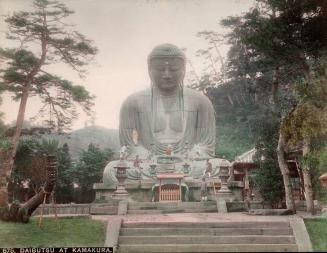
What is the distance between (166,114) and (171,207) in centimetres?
516

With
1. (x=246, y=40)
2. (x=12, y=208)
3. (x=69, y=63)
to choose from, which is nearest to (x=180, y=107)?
(x=69, y=63)

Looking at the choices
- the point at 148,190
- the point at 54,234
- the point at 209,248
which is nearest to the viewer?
the point at 209,248

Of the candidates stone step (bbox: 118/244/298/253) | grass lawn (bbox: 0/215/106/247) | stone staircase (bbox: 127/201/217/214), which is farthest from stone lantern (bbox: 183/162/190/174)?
stone step (bbox: 118/244/298/253)

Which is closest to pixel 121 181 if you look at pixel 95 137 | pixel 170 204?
pixel 170 204

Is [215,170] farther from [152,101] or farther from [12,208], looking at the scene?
[12,208]

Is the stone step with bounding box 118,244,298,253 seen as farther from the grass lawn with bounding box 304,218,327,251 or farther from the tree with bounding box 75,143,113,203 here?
the tree with bounding box 75,143,113,203

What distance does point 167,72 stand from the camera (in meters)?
15.8

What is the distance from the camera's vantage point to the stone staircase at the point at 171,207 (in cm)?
1112

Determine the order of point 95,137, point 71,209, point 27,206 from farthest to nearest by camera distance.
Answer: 1. point 95,137
2. point 71,209
3. point 27,206

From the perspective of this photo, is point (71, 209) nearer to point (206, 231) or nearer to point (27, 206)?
point (27, 206)

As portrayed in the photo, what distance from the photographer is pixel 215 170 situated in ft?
45.9

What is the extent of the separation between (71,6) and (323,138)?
20.7 feet

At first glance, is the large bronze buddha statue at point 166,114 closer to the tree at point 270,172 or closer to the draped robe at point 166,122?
the draped robe at point 166,122

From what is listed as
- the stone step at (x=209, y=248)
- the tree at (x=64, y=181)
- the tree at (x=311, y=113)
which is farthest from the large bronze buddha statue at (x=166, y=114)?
the stone step at (x=209, y=248)
